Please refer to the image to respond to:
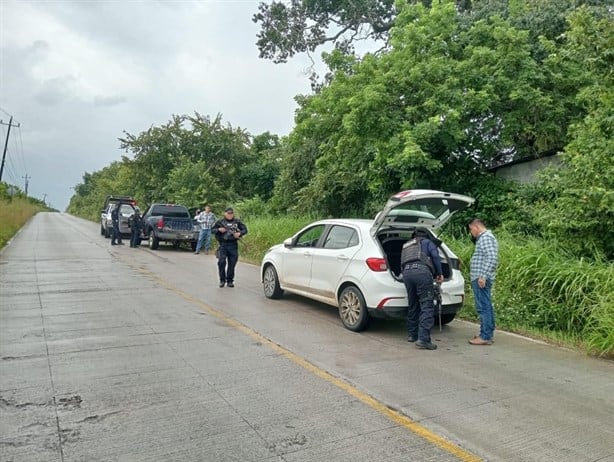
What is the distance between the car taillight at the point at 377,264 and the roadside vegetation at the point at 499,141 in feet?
7.94

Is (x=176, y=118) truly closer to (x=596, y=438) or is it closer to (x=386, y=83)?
(x=386, y=83)

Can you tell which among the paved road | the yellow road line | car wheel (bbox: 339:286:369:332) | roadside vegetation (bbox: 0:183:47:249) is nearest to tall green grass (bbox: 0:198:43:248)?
roadside vegetation (bbox: 0:183:47:249)

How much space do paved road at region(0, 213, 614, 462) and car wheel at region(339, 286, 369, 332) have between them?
0.17 meters

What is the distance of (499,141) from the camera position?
13.7 m

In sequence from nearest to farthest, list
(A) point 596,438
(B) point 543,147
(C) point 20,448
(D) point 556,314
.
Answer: (C) point 20,448
(A) point 596,438
(D) point 556,314
(B) point 543,147

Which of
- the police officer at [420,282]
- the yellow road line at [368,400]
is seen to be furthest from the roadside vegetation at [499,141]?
the yellow road line at [368,400]

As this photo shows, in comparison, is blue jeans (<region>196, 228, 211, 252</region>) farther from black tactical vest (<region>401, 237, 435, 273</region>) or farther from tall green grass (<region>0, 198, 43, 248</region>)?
black tactical vest (<region>401, 237, 435, 273</region>)

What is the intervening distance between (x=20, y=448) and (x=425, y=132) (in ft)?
34.3

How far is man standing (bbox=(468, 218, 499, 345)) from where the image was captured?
6.44m

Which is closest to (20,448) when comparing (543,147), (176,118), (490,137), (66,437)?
(66,437)

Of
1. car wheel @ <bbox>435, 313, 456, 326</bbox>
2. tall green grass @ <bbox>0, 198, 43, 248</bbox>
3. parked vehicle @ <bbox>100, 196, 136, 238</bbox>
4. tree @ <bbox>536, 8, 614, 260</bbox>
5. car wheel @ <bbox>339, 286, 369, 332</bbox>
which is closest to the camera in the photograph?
car wheel @ <bbox>339, 286, 369, 332</bbox>

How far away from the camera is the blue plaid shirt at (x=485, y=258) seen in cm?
642

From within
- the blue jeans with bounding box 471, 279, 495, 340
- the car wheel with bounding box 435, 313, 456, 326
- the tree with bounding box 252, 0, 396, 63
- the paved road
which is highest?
the tree with bounding box 252, 0, 396, 63

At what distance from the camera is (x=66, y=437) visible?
3.66 metres
